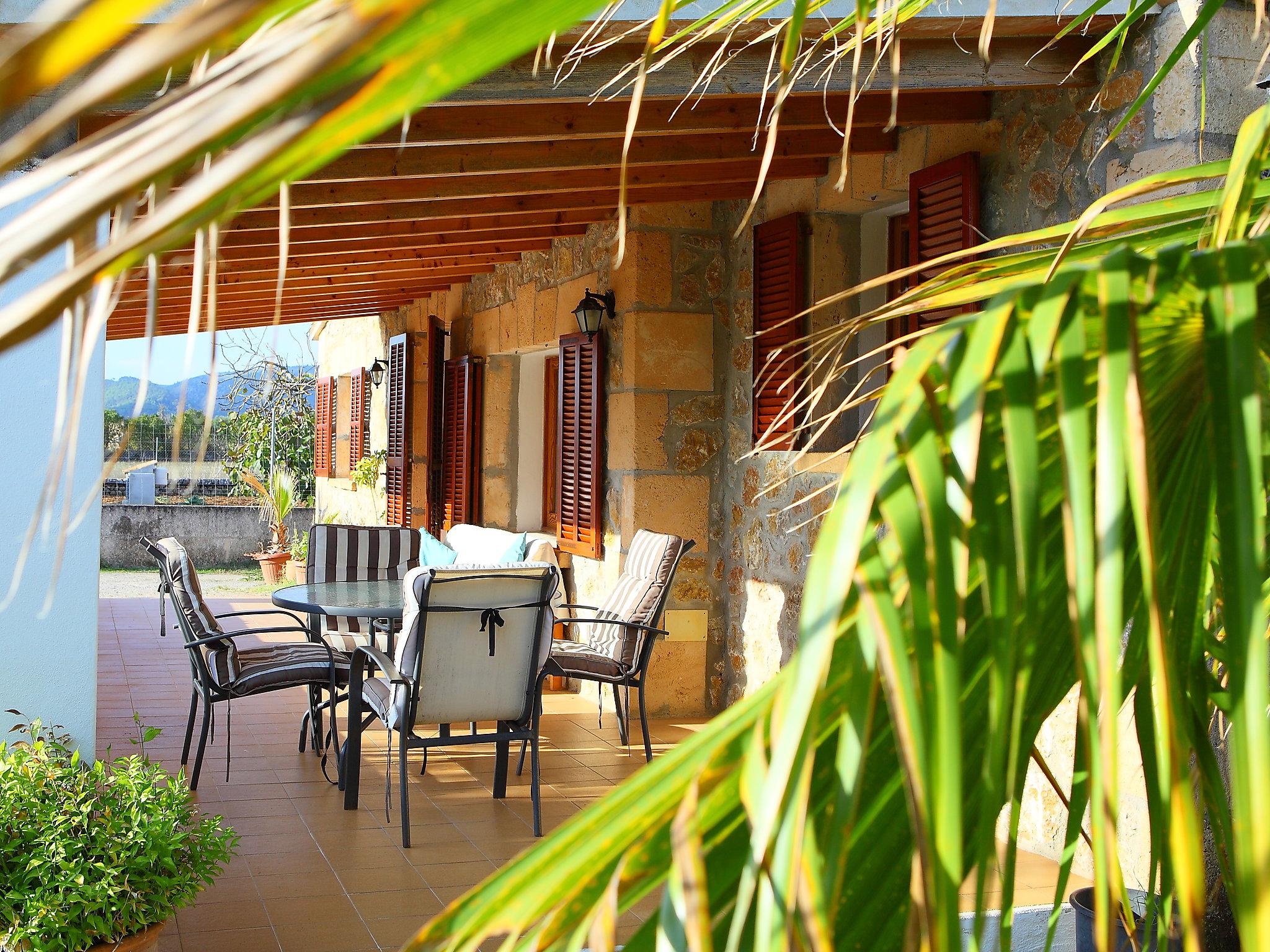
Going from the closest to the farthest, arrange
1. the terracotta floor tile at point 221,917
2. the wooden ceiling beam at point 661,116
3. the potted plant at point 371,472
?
1. the terracotta floor tile at point 221,917
2. the wooden ceiling beam at point 661,116
3. the potted plant at point 371,472

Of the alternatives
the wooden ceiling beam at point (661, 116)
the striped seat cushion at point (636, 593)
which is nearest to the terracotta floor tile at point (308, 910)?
the striped seat cushion at point (636, 593)

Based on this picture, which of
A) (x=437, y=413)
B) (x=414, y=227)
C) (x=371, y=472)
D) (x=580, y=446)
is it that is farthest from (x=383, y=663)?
(x=371, y=472)

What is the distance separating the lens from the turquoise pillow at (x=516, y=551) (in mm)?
6430

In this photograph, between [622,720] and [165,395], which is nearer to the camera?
[165,395]

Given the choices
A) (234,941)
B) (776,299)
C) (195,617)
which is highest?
(776,299)

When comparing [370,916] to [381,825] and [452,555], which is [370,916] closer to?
[381,825]

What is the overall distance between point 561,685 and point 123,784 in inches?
179

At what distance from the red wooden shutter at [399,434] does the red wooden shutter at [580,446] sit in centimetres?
324

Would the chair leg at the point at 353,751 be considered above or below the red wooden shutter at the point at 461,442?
below

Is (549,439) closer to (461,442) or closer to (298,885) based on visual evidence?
(461,442)

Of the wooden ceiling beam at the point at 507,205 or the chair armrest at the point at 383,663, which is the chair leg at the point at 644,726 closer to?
the chair armrest at the point at 383,663

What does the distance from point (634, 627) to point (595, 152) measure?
214cm

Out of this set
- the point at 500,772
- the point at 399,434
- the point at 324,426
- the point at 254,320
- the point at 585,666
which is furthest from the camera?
the point at 324,426

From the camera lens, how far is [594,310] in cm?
671
